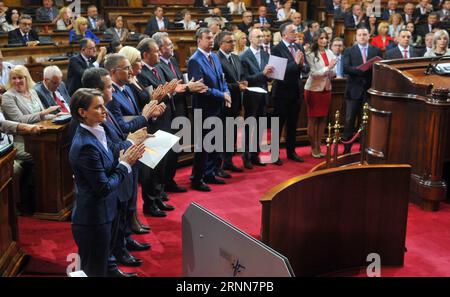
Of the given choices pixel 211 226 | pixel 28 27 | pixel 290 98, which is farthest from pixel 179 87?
pixel 28 27

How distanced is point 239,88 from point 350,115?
5.24 ft

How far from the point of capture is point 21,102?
4809 mm

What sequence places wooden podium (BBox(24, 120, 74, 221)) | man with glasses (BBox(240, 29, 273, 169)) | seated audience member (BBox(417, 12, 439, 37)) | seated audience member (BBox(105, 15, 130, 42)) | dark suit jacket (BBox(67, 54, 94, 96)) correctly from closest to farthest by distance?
wooden podium (BBox(24, 120, 74, 221)) < man with glasses (BBox(240, 29, 273, 169)) < dark suit jacket (BBox(67, 54, 94, 96)) < seated audience member (BBox(105, 15, 130, 42)) < seated audience member (BBox(417, 12, 439, 37))

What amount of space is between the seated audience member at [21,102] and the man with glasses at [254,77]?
2030mm

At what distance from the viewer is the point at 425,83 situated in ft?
15.8

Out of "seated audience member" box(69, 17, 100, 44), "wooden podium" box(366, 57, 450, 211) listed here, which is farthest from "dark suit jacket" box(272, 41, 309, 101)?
"seated audience member" box(69, 17, 100, 44)

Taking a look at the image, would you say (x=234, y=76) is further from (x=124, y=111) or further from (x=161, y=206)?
(x=124, y=111)

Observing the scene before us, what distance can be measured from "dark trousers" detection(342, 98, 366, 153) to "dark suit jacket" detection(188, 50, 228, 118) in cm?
186

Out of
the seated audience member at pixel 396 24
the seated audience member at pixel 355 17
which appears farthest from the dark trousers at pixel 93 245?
the seated audience member at pixel 355 17

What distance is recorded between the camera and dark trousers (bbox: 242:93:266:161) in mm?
6004

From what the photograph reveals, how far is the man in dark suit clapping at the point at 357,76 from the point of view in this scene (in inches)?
256

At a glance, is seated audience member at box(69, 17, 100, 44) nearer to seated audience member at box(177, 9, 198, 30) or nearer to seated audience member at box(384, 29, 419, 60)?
seated audience member at box(177, 9, 198, 30)

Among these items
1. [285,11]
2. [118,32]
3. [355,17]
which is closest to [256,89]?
[118,32]

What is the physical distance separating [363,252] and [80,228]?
1.88 metres
